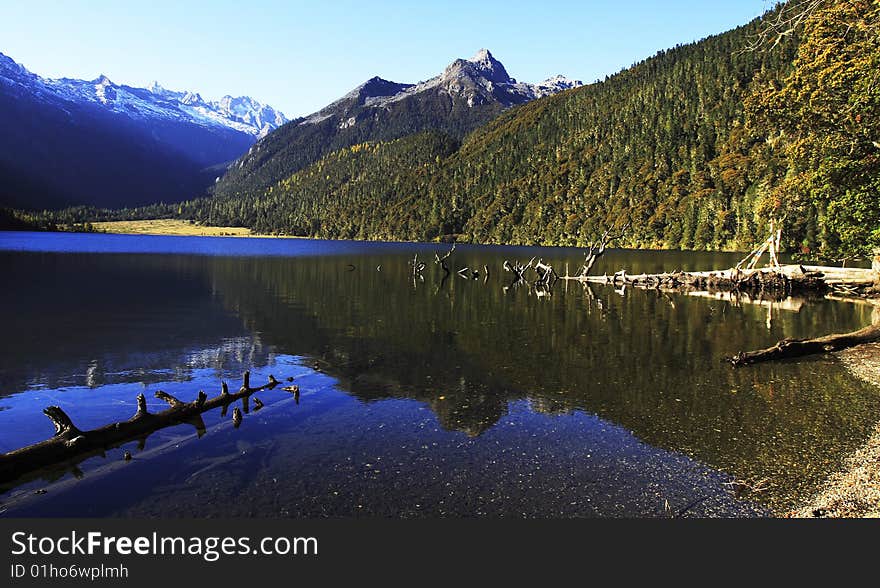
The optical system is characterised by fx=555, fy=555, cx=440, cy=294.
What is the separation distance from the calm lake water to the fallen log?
3.25 feet

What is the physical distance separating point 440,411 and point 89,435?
34.7ft

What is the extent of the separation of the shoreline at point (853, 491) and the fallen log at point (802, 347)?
9.59 m

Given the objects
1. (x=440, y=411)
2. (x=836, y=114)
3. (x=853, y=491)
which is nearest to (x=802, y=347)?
(x=836, y=114)

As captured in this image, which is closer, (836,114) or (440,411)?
(440,411)

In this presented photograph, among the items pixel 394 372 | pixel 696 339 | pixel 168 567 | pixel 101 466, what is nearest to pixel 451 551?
pixel 168 567

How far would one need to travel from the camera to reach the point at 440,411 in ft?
64.2

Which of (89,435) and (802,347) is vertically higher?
(802,347)

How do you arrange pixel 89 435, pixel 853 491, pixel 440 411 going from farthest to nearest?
1. pixel 440 411
2. pixel 89 435
3. pixel 853 491

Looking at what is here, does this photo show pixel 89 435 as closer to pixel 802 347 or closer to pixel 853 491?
pixel 853 491

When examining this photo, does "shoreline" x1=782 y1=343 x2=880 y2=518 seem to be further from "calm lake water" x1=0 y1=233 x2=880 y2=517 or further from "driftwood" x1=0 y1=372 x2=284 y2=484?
"driftwood" x1=0 y1=372 x2=284 y2=484

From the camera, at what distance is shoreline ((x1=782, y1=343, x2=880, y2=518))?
450 inches

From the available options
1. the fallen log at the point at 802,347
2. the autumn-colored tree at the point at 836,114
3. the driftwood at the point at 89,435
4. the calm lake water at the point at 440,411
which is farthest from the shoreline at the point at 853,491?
the autumn-colored tree at the point at 836,114

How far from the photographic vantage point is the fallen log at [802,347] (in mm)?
25938

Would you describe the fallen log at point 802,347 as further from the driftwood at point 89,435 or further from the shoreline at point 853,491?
the driftwood at point 89,435
